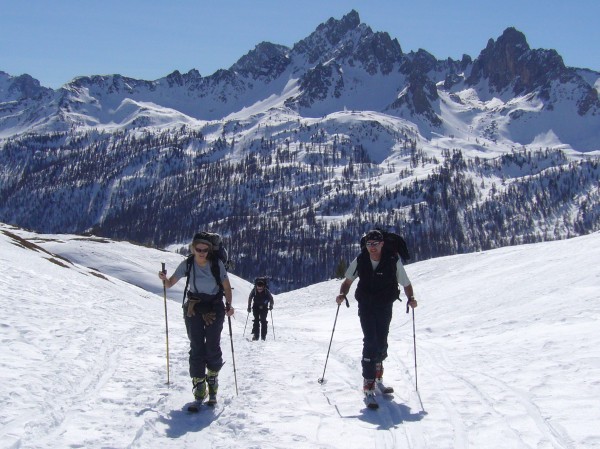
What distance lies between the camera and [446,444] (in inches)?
312

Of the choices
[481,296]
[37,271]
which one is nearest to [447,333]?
[481,296]

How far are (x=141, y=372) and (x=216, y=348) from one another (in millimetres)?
2580

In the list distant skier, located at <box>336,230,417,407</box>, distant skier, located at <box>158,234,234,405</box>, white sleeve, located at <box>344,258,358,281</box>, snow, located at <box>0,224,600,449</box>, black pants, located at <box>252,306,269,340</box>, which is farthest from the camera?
black pants, located at <box>252,306,269,340</box>

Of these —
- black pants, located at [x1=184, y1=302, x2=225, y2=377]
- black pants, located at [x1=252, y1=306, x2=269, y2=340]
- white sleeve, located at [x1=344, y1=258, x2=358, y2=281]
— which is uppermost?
white sleeve, located at [x1=344, y1=258, x2=358, y2=281]

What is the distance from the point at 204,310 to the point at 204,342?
25.6 inches

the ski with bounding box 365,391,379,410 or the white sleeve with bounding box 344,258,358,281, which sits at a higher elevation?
the white sleeve with bounding box 344,258,358,281

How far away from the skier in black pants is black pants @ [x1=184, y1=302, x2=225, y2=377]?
12004 millimetres

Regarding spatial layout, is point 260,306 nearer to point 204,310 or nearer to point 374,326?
point 374,326

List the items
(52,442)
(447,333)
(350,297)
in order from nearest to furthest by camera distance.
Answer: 1. (52,442)
2. (447,333)
3. (350,297)

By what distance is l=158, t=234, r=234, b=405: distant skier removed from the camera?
973cm

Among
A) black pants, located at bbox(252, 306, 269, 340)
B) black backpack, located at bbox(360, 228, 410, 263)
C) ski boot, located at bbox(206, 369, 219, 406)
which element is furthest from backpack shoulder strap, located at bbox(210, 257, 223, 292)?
black pants, located at bbox(252, 306, 269, 340)

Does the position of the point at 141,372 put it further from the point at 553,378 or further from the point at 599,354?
the point at 599,354

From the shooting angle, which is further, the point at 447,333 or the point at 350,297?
the point at 350,297

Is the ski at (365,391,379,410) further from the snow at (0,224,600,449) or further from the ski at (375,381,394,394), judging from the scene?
the ski at (375,381,394,394)
